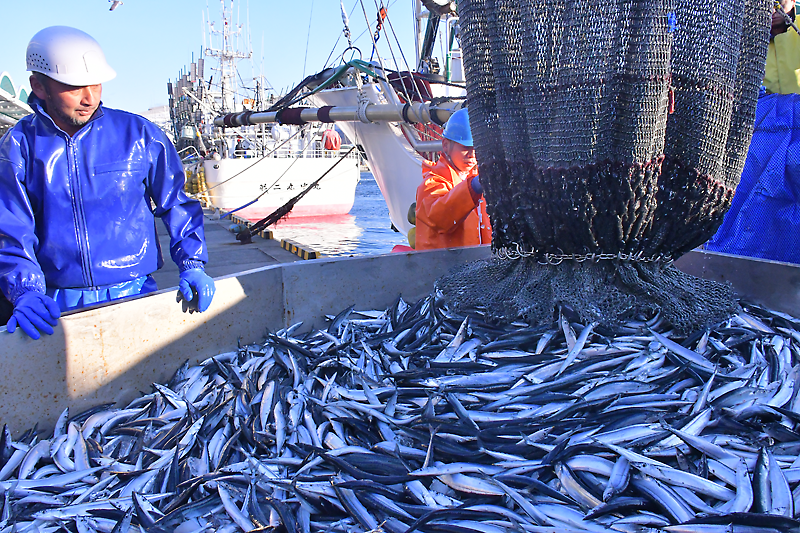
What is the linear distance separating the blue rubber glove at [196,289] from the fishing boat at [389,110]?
4446 millimetres

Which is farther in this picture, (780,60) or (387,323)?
(780,60)

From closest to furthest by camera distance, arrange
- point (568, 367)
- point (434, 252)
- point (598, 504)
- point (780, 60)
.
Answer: point (598, 504)
point (568, 367)
point (434, 252)
point (780, 60)

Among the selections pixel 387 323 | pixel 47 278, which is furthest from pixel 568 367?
pixel 47 278

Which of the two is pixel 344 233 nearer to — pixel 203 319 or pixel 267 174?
pixel 267 174

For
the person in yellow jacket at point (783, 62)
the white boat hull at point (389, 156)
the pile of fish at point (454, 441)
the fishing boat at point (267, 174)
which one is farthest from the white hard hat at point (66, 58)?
the fishing boat at point (267, 174)

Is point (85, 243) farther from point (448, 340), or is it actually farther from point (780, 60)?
point (780, 60)

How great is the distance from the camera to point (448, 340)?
259 cm

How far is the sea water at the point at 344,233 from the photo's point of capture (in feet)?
53.7

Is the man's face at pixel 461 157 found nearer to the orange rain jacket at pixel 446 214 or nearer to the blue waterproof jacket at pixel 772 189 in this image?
the orange rain jacket at pixel 446 214

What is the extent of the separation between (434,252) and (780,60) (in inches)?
117

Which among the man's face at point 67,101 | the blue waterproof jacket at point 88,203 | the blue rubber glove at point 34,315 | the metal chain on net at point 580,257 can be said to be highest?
the man's face at point 67,101

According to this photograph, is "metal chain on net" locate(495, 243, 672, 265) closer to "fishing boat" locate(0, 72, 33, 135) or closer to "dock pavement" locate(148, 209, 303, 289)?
"dock pavement" locate(148, 209, 303, 289)

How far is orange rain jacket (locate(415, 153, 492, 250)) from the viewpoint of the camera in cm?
357

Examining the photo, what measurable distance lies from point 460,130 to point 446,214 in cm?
77
